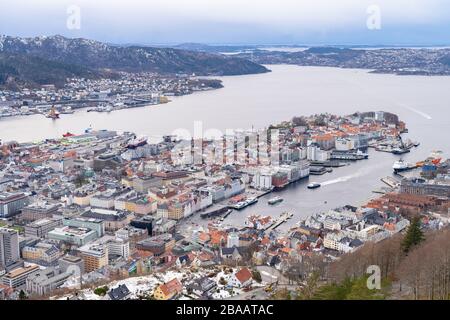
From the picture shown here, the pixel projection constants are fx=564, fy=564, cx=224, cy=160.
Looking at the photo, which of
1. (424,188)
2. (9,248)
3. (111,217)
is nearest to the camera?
(9,248)

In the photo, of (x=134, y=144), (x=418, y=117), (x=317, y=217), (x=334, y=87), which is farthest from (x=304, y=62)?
(x=317, y=217)

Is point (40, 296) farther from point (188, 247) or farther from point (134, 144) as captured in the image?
point (134, 144)

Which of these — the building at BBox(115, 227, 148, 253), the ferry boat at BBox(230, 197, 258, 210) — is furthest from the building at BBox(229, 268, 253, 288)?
the ferry boat at BBox(230, 197, 258, 210)

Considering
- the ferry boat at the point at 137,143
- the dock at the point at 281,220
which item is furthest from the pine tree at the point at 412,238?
the ferry boat at the point at 137,143

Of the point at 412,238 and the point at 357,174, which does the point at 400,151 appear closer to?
the point at 357,174

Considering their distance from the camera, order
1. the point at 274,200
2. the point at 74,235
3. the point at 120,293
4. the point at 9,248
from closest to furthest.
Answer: the point at 120,293
the point at 9,248
the point at 74,235
the point at 274,200

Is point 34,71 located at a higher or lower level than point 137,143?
higher

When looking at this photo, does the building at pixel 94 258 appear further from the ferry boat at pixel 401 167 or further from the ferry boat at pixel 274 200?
the ferry boat at pixel 401 167

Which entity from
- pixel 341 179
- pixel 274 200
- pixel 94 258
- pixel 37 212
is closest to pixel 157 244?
pixel 94 258
